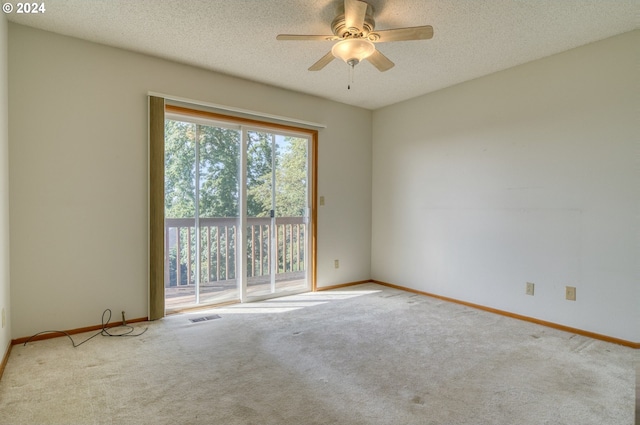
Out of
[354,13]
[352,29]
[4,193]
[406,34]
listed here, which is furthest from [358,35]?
[4,193]

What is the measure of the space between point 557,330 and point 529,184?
1.37m

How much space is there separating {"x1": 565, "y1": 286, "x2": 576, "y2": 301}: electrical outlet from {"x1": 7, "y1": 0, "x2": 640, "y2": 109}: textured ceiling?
2.14 m

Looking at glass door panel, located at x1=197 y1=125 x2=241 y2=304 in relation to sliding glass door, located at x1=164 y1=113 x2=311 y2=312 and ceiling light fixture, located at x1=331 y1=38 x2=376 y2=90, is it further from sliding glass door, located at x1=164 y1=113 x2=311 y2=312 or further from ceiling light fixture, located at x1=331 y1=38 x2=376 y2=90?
ceiling light fixture, located at x1=331 y1=38 x2=376 y2=90

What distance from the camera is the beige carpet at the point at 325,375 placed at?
1.76 meters

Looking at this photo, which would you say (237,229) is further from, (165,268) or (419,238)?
(419,238)

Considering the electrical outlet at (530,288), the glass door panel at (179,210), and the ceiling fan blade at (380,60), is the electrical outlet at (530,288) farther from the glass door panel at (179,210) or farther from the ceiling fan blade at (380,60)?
the glass door panel at (179,210)

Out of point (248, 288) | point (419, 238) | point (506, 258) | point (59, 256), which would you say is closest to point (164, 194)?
point (59, 256)

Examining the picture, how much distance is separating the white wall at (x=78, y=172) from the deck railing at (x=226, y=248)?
330 millimetres

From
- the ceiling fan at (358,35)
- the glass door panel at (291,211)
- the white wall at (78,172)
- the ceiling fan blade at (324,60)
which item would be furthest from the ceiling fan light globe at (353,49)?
the glass door panel at (291,211)

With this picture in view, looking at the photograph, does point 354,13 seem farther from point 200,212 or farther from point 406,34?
point 200,212

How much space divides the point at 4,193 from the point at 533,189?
Result: 444 cm

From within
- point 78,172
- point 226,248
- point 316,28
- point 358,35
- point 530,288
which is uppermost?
point 316,28

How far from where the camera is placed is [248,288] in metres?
3.96

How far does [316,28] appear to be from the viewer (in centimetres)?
266
